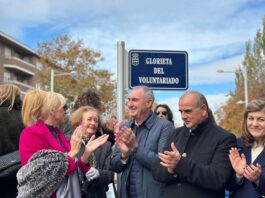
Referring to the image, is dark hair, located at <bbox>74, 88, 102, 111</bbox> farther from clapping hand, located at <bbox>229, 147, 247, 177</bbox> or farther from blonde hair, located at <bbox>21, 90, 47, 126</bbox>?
clapping hand, located at <bbox>229, 147, 247, 177</bbox>

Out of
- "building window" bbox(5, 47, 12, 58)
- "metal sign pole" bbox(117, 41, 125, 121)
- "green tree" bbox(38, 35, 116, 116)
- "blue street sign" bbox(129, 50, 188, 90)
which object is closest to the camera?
"metal sign pole" bbox(117, 41, 125, 121)

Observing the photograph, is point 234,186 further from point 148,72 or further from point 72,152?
point 148,72

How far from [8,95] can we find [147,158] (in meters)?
1.49

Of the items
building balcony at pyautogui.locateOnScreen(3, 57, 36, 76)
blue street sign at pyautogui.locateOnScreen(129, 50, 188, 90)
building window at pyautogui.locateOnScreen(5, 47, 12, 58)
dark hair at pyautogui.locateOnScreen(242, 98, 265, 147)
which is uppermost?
building window at pyautogui.locateOnScreen(5, 47, 12, 58)

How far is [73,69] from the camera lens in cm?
3325

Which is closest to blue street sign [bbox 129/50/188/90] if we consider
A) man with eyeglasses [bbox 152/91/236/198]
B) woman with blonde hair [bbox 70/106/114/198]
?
woman with blonde hair [bbox 70/106/114/198]

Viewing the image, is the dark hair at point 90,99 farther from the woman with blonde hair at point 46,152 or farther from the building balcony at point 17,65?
the building balcony at point 17,65

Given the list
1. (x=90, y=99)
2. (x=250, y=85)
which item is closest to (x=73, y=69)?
(x=250, y=85)

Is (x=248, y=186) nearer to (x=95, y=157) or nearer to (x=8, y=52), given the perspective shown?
(x=95, y=157)

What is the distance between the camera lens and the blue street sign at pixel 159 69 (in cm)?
520

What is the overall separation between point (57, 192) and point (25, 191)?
0.26 m

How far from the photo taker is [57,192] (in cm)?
358

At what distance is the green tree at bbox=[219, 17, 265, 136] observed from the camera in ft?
108

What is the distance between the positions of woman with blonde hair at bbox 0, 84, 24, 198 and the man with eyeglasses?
4.38 ft
